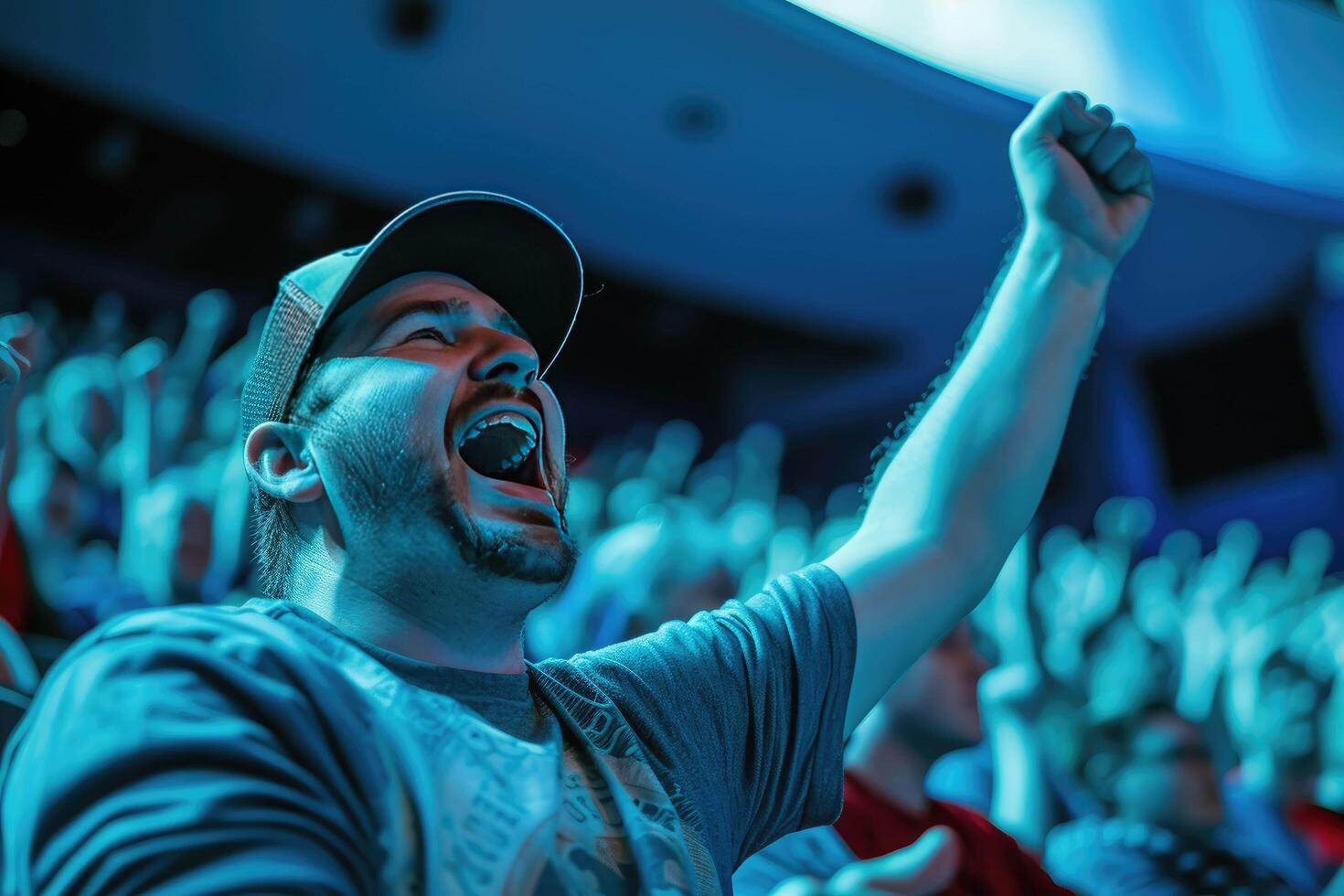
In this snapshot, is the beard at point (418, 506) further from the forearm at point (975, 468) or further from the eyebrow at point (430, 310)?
the forearm at point (975, 468)

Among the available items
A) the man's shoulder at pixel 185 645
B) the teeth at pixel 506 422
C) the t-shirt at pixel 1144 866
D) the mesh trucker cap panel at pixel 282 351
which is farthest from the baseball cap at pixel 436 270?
the t-shirt at pixel 1144 866

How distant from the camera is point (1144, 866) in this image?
1.76 m

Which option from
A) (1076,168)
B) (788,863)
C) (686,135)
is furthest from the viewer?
(686,135)

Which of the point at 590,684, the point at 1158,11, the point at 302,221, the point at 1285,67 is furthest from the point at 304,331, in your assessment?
the point at 302,221

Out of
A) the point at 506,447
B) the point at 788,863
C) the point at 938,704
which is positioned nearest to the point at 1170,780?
the point at 938,704

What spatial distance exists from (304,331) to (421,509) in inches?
6.0

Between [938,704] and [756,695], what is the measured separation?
0.83 metres

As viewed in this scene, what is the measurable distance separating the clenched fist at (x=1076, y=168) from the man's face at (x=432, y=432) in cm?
47

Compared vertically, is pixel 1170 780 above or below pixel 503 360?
below

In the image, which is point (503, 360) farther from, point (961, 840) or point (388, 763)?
point (961, 840)

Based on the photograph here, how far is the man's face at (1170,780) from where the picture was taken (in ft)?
6.46

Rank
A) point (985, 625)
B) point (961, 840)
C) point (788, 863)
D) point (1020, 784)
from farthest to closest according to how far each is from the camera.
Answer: point (985, 625) → point (1020, 784) → point (961, 840) → point (788, 863)

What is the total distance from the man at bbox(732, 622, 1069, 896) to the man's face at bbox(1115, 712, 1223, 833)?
573mm

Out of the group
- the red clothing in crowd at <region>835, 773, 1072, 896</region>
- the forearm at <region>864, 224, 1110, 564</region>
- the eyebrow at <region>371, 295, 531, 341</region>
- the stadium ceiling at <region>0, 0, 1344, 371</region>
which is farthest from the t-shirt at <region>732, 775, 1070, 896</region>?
the stadium ceiling at <region>0, 0, 1344, 371</region>
